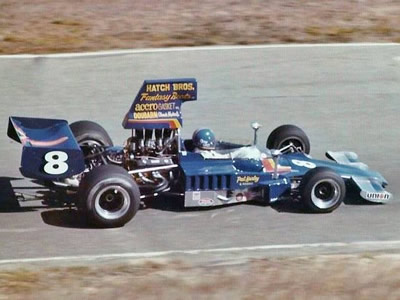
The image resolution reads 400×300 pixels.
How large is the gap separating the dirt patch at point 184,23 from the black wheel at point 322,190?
248 inches

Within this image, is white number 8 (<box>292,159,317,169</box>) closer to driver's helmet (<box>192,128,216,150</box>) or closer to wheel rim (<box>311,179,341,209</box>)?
wheel rim (<box>311,179,341,209</box>)

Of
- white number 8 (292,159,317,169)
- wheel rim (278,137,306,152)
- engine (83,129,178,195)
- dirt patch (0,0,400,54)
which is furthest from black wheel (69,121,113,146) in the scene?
dirt patch (0,0,400,54)

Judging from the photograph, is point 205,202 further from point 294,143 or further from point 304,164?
point 294,143

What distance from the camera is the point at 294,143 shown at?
38.5 feet

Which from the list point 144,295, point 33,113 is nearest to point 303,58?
point 33,113

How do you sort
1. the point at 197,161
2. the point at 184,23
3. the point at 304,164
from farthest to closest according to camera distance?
the point at 184,23
the point at 304,164
the point at 197,161

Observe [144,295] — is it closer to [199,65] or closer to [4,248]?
[4,248]

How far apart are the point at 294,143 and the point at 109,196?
8.65 feet

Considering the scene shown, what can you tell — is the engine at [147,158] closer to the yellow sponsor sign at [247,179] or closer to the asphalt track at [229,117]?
the asphalt track at [229,117]

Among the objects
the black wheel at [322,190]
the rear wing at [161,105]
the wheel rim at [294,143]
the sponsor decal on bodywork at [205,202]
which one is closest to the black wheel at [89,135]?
the rear wing at [161,105]

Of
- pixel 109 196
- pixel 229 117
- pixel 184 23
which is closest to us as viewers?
pixel 109 196

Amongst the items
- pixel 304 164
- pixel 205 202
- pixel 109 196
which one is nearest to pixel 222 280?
pixel 109 196

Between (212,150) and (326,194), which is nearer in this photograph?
(326,194)

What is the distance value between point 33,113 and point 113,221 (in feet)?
14.2
